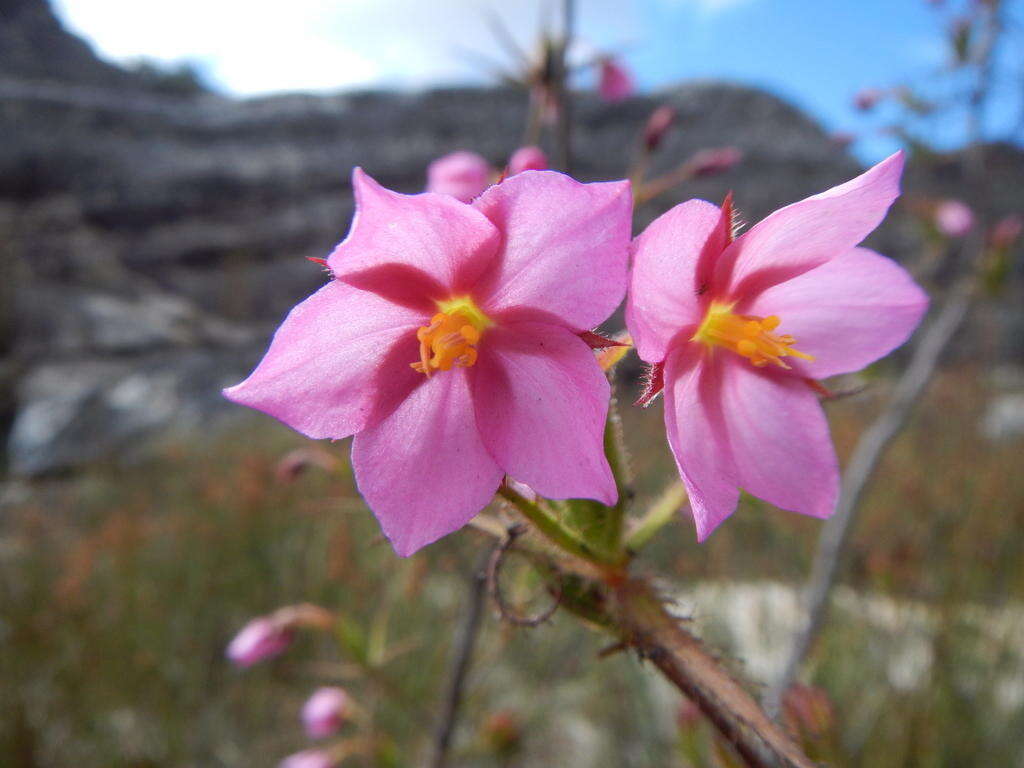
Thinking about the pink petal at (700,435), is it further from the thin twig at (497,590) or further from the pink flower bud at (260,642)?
the pink flower bud at (260,642)

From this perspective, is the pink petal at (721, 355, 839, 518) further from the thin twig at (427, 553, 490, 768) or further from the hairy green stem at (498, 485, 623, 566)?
the thin twig at (427, 553, 490, 768)

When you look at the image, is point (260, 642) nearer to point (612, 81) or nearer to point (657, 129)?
point (657, 129)

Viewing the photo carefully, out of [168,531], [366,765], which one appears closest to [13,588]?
[168,531]

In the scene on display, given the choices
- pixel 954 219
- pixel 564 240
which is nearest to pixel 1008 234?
pixel 954 219

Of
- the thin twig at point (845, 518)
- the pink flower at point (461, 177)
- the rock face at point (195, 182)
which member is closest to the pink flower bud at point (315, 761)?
the thin twig at point (845, 518)

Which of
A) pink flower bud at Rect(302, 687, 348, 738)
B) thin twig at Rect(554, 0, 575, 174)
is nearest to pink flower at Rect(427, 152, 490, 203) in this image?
thin twig at Rect(554, 0, 575, 174)

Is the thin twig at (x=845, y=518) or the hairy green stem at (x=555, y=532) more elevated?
the hairy green stem at (x=555, y=532)
